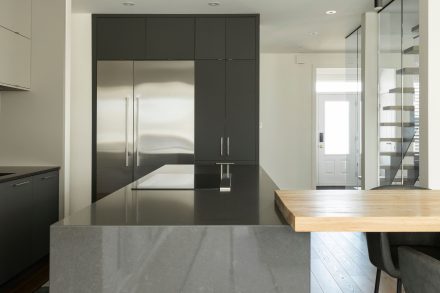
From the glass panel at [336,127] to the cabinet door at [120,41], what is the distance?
498 cm

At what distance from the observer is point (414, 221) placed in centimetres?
138

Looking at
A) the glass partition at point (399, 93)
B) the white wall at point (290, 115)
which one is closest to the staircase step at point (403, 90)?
the glass partition at point (399, 93)

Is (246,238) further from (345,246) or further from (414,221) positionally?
(345,246)

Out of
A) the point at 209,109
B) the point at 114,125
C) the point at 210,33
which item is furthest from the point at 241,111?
the point at 114,125

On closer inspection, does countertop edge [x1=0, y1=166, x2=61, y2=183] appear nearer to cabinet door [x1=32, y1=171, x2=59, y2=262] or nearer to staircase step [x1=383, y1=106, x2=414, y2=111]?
cabinet door [x1=32, y1=171, x2=59, y2=262]

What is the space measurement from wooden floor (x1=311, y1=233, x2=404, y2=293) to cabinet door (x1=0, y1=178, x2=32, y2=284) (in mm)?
2359

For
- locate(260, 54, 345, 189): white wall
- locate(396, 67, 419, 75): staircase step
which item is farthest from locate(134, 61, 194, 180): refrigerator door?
locate(260, 54, 345, 189): white wall

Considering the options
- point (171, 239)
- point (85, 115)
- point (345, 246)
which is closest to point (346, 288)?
point (345, 246)

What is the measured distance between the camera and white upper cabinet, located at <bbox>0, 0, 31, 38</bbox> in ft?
12.7

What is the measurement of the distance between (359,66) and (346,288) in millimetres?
3584

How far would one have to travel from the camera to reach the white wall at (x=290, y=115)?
7.64m

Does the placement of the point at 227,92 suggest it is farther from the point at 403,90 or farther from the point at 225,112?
the point at 403,90

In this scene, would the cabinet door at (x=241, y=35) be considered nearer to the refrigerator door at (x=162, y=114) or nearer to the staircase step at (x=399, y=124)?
the refrigerator door at (x=162, y=114)

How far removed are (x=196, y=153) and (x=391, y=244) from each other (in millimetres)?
3223
